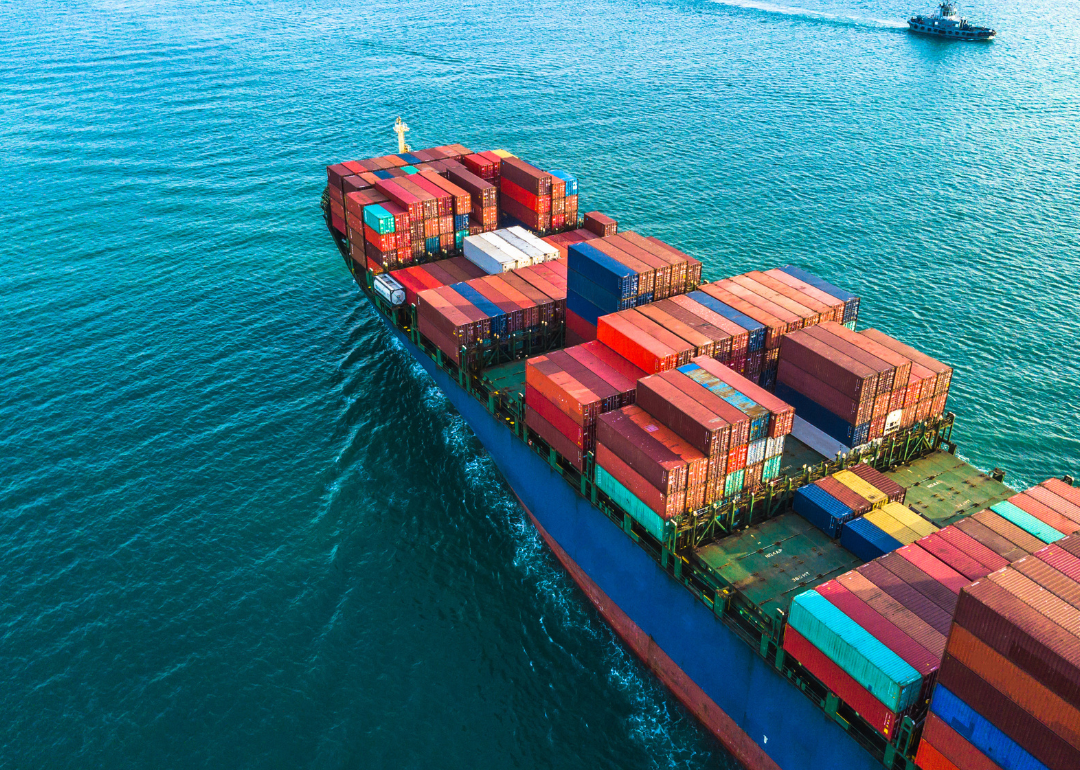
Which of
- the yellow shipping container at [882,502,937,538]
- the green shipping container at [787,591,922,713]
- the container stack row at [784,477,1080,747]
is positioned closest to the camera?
the green shipping container at [787,591,922,713]

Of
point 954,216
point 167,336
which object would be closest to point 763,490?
point 167,336

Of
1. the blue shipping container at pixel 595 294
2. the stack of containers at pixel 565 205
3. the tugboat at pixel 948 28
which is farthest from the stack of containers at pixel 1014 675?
the tugboat at pixel 948 28

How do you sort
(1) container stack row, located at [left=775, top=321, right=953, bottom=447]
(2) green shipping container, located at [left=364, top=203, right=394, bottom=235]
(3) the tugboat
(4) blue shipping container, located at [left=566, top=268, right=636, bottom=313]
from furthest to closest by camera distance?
(3) the tugboat, (2) green shipping container, located at [left=364, top=203, right=394, bottom=235], (4) blue shipping container, located at [left=566, top=268, right=636, bottom=313], (1) container stack row, located at [left=775, top=321, right=953, bottom=447]

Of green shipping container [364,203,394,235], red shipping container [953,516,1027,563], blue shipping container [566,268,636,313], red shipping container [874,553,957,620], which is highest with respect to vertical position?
green shipping container [364,203,394,235]

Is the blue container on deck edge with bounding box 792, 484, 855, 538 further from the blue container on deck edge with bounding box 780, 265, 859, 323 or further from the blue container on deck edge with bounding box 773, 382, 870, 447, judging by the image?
the blue container on deck edge with bounding box 780, 265, 859, 323

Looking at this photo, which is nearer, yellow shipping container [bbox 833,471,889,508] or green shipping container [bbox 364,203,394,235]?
yellow shipping container [bbox 833,471,889,508]

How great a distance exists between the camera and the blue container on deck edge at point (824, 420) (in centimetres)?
5033

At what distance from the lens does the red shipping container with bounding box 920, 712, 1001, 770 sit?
31875mm

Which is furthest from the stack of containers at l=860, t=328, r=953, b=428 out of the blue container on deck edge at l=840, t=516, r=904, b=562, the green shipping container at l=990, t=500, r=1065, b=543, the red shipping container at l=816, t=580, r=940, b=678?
the red shipping container at l=816, t=580, r=940, b=678

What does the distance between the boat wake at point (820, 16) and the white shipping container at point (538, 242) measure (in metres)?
141

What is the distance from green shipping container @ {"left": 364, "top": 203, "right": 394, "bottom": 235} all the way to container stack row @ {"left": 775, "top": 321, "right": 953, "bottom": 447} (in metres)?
39.3

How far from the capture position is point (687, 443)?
4675 cm

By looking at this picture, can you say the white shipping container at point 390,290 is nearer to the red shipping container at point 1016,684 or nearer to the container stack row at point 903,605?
the container stack row at point 903,605

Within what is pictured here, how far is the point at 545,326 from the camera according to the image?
6738cm
